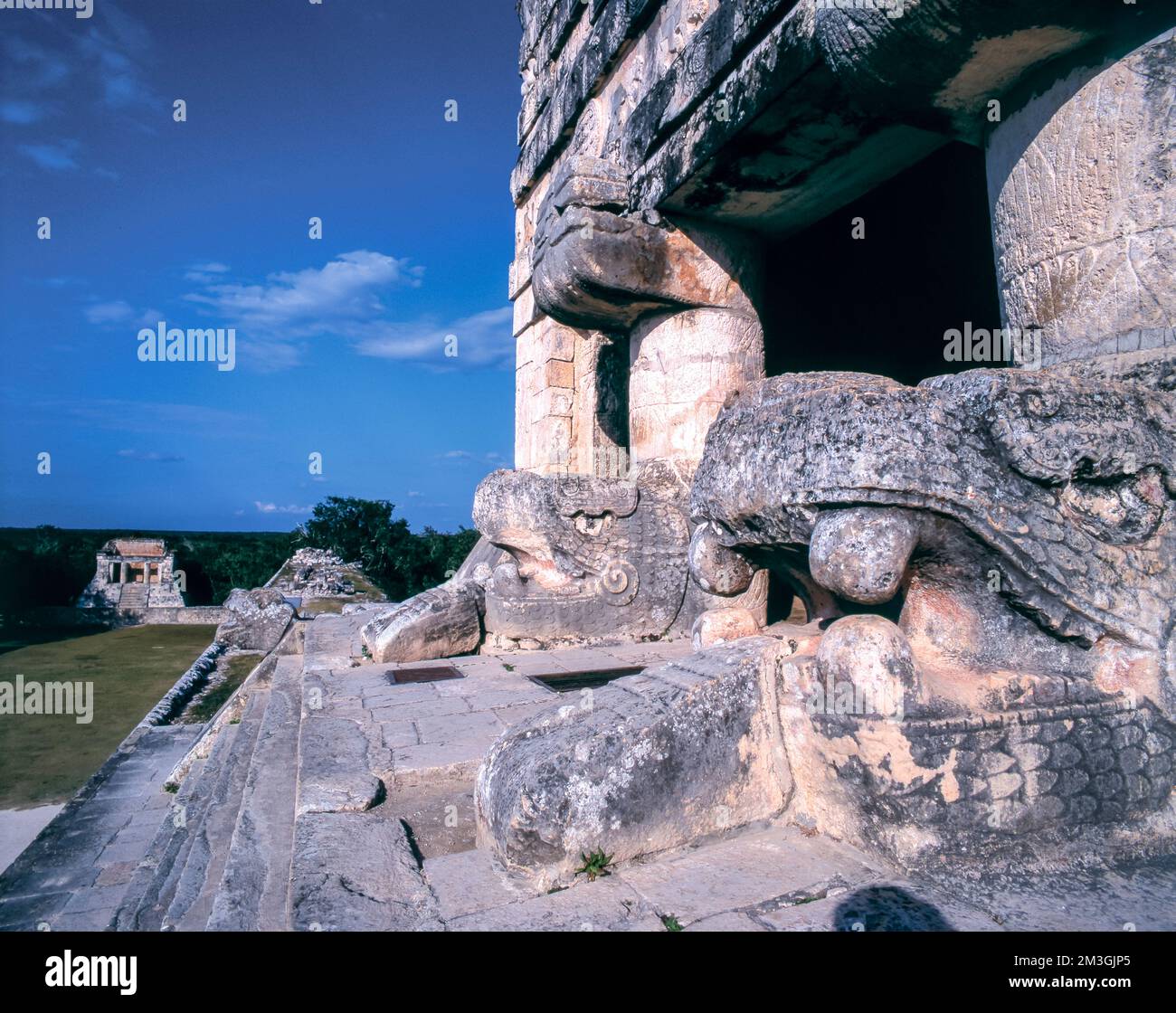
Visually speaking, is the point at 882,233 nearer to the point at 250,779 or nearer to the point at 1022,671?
the point at 1022,671

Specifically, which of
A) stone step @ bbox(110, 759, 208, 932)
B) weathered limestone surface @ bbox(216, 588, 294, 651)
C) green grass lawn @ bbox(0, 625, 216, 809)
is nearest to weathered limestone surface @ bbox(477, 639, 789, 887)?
stone step @ bbox(110, 759, 208, 932)

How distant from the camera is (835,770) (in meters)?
1.83

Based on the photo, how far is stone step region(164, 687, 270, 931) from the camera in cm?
249


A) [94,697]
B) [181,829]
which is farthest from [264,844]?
[94,697]

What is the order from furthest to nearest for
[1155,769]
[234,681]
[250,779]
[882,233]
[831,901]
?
[234,681]
[882,233]
[250,779]
[1155,769]
[831,901]

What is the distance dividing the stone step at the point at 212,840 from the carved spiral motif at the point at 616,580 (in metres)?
2.24

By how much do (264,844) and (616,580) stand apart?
290 centimetres

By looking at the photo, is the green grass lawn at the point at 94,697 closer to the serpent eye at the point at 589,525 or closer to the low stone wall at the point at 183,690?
the low stone wall at the point at 183,690

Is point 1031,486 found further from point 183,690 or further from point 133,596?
point 133,596

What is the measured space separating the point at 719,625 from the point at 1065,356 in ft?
4.36

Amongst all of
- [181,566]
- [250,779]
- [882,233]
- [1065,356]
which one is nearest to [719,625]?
[1065,356]

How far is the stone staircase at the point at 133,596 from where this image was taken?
18.3 metres

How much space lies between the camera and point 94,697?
10.3 metres

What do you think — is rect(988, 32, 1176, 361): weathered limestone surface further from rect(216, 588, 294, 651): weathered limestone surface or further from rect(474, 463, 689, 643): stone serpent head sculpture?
rect(216, 588, 294, 651): weathered limestone surface
